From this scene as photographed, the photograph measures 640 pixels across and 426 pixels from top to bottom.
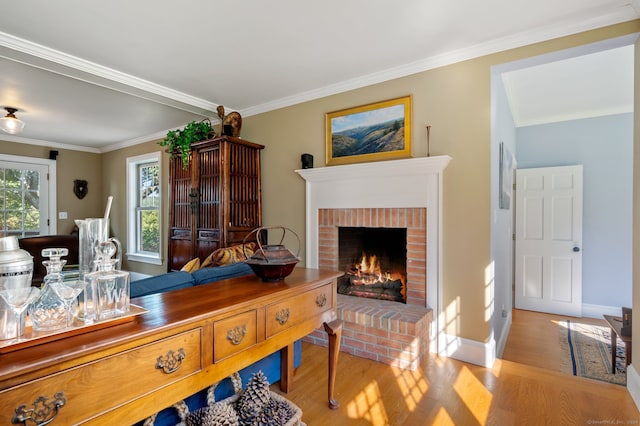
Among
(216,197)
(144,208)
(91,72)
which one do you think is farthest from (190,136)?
(144,208)

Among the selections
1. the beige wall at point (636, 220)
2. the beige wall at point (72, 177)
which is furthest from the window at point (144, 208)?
the beige wall at point (636, 220)

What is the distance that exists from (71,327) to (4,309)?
0.50ft

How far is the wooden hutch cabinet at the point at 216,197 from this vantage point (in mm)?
3574

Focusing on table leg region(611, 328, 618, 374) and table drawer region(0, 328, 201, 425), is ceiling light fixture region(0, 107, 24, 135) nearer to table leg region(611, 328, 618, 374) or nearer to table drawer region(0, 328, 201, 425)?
table drawer region(0, 328, 201, 425)

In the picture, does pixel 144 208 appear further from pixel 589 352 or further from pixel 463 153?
pixel 589 352

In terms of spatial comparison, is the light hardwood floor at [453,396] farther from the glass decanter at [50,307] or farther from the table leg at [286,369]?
the glass decanter at [50,307]

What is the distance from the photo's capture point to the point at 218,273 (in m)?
1.84

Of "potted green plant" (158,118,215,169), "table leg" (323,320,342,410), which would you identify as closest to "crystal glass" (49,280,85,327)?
"table leg" (323,320,342,410)

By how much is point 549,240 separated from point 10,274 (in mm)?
5080

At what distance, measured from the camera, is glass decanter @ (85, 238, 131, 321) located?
1000 millimetres

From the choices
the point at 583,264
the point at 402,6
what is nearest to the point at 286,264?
the point at 402,6

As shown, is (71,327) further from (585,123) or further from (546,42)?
(585,123)

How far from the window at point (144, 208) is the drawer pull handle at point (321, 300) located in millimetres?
4128

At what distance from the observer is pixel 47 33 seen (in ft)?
7.55
